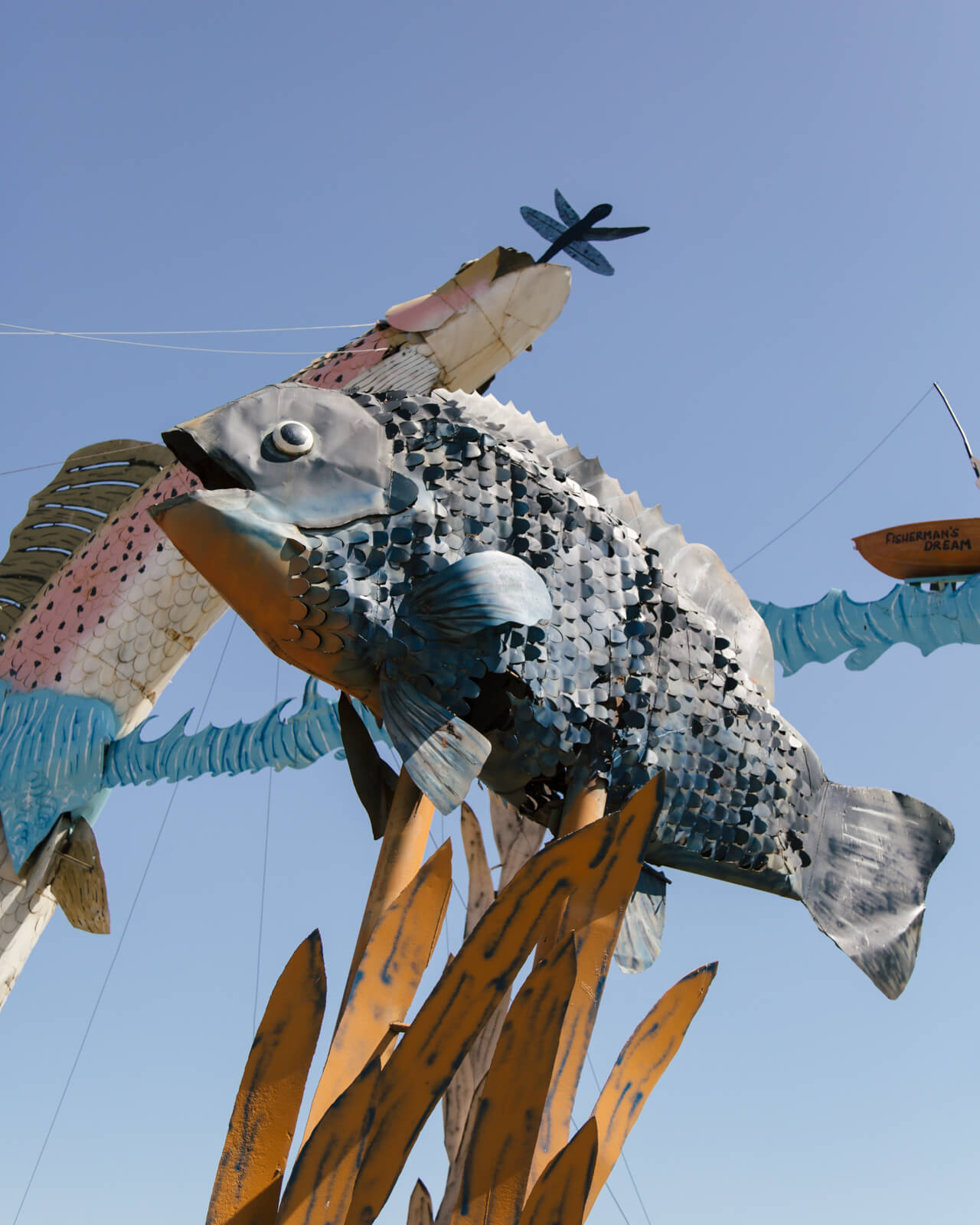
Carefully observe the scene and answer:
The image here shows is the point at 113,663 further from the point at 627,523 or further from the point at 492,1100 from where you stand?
the point at 492,1100

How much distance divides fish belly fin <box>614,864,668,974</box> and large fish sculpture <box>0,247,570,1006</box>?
386 cm

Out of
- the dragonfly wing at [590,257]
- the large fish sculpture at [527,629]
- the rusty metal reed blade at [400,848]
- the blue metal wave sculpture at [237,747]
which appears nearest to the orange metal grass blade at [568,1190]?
the rusty metal reed blade at [400,848]

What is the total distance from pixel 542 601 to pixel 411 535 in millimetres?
407

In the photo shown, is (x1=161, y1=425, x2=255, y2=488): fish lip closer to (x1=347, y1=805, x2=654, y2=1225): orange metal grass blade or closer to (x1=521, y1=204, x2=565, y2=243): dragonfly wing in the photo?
(x1=347, y1=805, x2=654, y2=1225): orange metal grass blade

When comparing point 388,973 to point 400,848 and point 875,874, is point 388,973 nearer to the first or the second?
point 400,848

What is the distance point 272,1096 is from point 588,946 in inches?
35.7

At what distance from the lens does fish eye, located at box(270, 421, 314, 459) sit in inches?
131

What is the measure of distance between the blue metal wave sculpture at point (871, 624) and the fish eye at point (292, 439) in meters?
3.02

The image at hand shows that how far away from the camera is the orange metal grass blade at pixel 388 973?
10.0 ft

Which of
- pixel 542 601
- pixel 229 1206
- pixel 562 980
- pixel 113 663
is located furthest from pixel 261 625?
pixel 113 663

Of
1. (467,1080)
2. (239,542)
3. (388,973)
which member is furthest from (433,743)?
(467,1080)

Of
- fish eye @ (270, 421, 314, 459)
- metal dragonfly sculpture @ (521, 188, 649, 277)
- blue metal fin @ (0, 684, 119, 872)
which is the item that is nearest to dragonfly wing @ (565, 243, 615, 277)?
metal dragonfly sculpture @ (521, 188, 649, 277)

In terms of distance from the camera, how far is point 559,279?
335 inches

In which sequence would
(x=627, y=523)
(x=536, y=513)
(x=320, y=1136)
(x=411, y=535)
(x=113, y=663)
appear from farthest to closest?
(x=113, y=663)
(x=627, y=523)
(x=536, y=513)
(x=411, y=535)
(x=320, y=1136)
